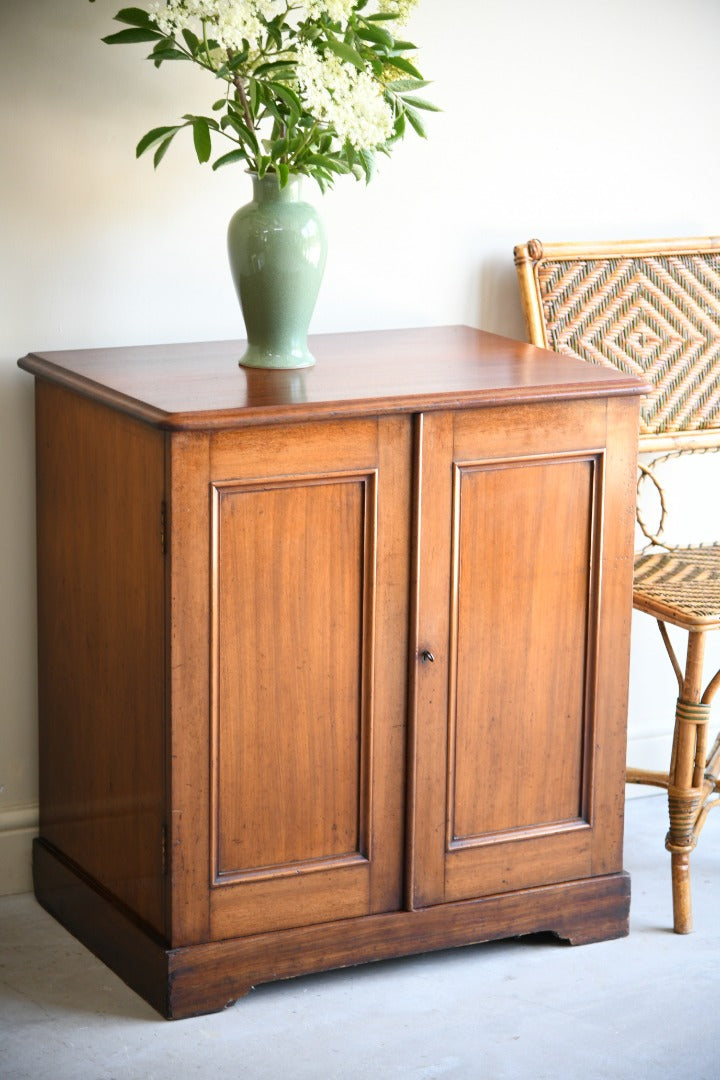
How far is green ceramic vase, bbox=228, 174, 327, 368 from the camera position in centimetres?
255

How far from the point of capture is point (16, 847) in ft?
9.59

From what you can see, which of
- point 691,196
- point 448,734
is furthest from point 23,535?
point 691,196

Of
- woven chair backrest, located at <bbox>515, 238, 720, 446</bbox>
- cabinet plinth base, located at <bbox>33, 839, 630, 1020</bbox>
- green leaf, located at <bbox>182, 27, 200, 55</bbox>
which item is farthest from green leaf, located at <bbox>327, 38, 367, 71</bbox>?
cabinet plinth base, located at <bbox>33, 839, 630, 1020</bbox>

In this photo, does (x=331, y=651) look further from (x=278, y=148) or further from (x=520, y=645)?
(x=278, y=148)

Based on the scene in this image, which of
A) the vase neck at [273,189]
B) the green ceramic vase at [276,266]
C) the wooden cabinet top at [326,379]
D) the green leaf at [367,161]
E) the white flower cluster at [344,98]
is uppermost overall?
the white flower cluster at [344,98]

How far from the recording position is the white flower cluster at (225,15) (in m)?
2.42

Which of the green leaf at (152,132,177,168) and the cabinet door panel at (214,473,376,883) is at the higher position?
the green leaf at (152,132,177,168)

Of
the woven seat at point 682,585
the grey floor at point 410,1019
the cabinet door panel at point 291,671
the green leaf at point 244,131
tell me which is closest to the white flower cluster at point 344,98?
the green leaf at point 244,131

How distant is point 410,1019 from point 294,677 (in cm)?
55

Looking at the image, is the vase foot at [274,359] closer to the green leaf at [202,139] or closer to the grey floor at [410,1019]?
the green leaf at [202,139]

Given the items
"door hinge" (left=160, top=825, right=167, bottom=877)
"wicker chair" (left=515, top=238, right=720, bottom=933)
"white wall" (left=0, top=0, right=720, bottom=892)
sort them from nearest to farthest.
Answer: "door hinge" (left=160, top=825, right=167, bottom=877), "white wall" (left=0, top=0, right=720, bottom=892), "wicker chair" (left=515, top=238, right=720, bottom=933)

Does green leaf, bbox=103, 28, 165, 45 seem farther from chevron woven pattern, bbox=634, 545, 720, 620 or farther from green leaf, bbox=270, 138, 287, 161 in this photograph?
chevron woven pattern, bbox=634, 545, 720, 620

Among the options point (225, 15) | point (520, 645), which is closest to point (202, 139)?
point (225, 15)

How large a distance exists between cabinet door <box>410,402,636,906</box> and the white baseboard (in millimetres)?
751
